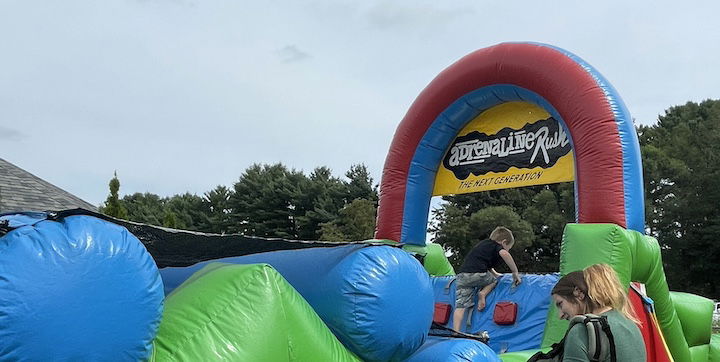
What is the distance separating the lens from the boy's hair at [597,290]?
7.25 feet

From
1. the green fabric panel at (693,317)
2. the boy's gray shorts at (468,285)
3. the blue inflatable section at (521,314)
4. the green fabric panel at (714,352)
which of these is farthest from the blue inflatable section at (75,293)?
the green fabric panel at (714,352)

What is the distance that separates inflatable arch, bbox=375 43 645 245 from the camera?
5.05 metres

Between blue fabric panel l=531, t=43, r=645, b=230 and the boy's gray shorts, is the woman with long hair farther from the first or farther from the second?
the boy's gray shorts

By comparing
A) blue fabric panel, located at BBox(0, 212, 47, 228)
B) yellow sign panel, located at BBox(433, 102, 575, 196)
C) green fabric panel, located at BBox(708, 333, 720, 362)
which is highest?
yellow sign panel, located at BBox(433, 102, 575, 196)

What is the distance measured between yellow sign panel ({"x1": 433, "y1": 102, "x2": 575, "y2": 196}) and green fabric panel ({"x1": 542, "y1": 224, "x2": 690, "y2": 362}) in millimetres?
1334

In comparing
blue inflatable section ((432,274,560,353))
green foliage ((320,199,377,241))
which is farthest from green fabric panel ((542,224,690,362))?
green foliage ((320,199,377,241))

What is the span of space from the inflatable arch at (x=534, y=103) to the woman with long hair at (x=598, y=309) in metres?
2.84

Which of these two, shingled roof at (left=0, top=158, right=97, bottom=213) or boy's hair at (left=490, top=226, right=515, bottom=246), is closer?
shingled roof at (left=0, top=158, right=97, bottom=213)

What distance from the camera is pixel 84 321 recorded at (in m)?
1.68

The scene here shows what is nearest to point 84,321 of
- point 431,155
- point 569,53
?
point 569,53

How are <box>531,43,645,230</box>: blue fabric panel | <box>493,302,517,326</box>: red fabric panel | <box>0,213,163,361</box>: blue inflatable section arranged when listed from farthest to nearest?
<box>493,302,517,326</box>: red fabric panel < <box>531,43,645,230</box>: blue fabric panel < <box>0,213,163,361</box>: blue inflatable section

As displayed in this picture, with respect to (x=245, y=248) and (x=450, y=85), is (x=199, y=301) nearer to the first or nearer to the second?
(x=245, y=248)

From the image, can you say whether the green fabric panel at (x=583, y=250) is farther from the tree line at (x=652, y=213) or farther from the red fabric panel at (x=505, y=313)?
the tree line at (x=652, y=213)

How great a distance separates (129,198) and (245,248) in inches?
1420
